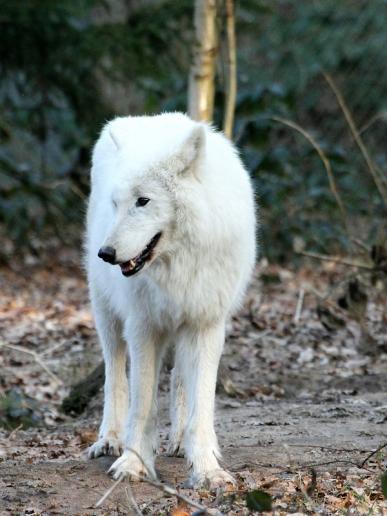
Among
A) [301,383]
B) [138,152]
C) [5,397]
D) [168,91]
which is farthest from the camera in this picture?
[168,91]

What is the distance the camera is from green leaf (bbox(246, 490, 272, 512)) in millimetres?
3361

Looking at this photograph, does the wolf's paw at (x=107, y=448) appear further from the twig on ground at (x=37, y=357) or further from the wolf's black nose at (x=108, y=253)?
the twig on ground at (x=37, y=357)

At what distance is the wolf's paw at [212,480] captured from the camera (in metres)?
4.39

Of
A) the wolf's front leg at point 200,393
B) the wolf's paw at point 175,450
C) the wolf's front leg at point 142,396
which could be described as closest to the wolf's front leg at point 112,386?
the wolf's paw at point 175,450

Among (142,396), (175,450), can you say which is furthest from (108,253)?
(175,450)

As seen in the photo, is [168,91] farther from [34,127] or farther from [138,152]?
[138,152]

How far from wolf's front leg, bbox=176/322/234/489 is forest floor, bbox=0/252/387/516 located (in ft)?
0.53

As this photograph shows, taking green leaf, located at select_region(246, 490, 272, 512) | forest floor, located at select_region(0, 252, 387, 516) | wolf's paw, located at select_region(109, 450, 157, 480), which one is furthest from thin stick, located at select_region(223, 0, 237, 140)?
green leaf, located at select_region(246, 490, 272, 512)

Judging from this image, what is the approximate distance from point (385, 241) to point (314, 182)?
10.5ft

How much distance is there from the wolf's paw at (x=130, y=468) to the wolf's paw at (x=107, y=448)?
18.3 inches

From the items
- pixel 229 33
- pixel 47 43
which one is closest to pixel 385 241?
pixel 229 33

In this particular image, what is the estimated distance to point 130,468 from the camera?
15.0 feet

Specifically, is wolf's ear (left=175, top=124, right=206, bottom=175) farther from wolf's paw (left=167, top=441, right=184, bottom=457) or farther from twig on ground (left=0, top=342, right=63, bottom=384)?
twig on ground (left=0, top=342, right=63, bottom=384)

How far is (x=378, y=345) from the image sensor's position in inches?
320
